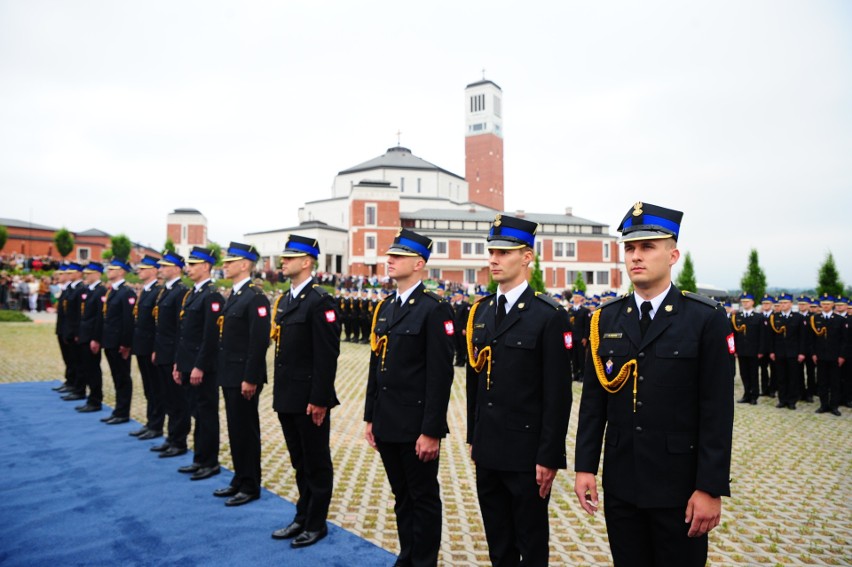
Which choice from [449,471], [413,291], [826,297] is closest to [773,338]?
[826,297]

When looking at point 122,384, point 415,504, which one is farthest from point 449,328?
point 122,384

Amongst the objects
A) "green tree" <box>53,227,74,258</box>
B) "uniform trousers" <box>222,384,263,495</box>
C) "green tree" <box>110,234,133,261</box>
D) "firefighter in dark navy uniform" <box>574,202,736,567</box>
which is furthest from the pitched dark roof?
"firefighter in dark navy uniform" <box>574,202,736,567</box>

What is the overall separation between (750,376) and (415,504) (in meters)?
11.9

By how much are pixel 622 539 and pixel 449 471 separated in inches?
168

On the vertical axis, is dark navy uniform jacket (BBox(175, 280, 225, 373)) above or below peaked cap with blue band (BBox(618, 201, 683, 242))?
below

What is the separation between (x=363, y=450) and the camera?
766 centimetres

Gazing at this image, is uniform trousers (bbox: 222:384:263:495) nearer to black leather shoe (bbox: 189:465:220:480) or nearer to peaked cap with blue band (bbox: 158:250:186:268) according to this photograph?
black leather shoe (bbox: 189:465:220:480)

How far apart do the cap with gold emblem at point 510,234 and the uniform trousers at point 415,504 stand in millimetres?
1682

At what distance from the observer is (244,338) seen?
226 inches

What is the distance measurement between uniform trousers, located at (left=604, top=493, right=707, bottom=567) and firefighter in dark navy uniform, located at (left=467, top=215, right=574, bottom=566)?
448mm

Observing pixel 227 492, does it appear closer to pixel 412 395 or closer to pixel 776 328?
pixel 412 395

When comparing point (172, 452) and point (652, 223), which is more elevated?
point (652, 223)

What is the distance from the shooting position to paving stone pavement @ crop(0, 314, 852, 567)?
4.61m

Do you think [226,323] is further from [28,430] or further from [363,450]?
[28,430]
